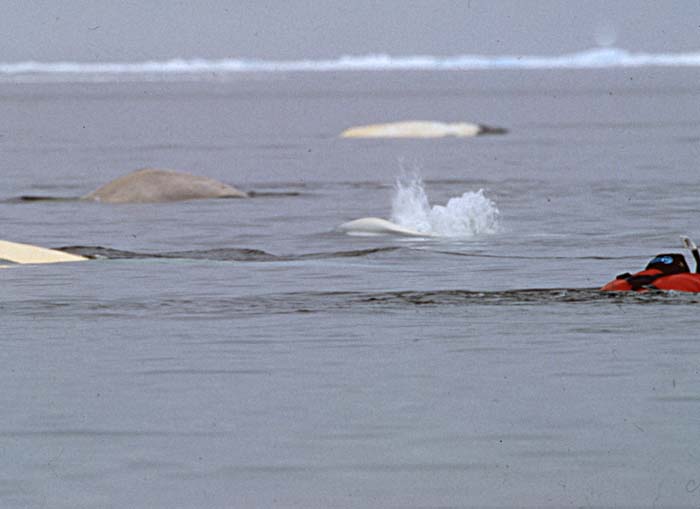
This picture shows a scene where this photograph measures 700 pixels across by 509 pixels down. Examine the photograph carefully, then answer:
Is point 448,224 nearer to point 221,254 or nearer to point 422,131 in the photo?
point 221,254

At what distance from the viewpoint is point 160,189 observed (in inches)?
1686

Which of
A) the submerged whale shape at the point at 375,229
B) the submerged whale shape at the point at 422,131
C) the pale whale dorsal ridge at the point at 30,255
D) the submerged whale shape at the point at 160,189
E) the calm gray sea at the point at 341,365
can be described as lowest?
the calm gray sea at the point at 341,365

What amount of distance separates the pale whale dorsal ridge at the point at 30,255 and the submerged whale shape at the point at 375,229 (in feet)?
21.4

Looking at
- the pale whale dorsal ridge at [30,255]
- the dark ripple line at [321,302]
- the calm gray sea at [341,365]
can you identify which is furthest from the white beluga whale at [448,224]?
the dark ripple line at [321,302]

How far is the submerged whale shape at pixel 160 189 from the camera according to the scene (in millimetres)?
42531

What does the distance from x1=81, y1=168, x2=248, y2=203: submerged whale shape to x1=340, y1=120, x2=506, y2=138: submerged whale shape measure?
5037 centimetres

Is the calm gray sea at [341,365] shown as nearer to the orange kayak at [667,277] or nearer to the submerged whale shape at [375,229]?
the orange kayak at [667,277]

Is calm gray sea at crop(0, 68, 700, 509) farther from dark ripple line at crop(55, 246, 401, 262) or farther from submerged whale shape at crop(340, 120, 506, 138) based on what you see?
submerged whale shape at crop(340, 120, 506, 138)

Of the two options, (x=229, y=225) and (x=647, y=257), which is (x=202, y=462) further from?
(x=229, y=225)

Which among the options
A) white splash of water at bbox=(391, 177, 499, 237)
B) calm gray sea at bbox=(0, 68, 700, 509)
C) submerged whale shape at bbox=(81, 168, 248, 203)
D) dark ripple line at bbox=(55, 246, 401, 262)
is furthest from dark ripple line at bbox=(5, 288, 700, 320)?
submerged whale shape at bbox=(81, 168, 248, 203)

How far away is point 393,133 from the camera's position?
97750mm

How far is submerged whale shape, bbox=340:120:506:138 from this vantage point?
95.1m

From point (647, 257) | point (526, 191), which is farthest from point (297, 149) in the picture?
point (647, 257)

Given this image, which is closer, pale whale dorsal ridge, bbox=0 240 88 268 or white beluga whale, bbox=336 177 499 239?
pale whale dorsal ridge, bbox=0 240 88 268
